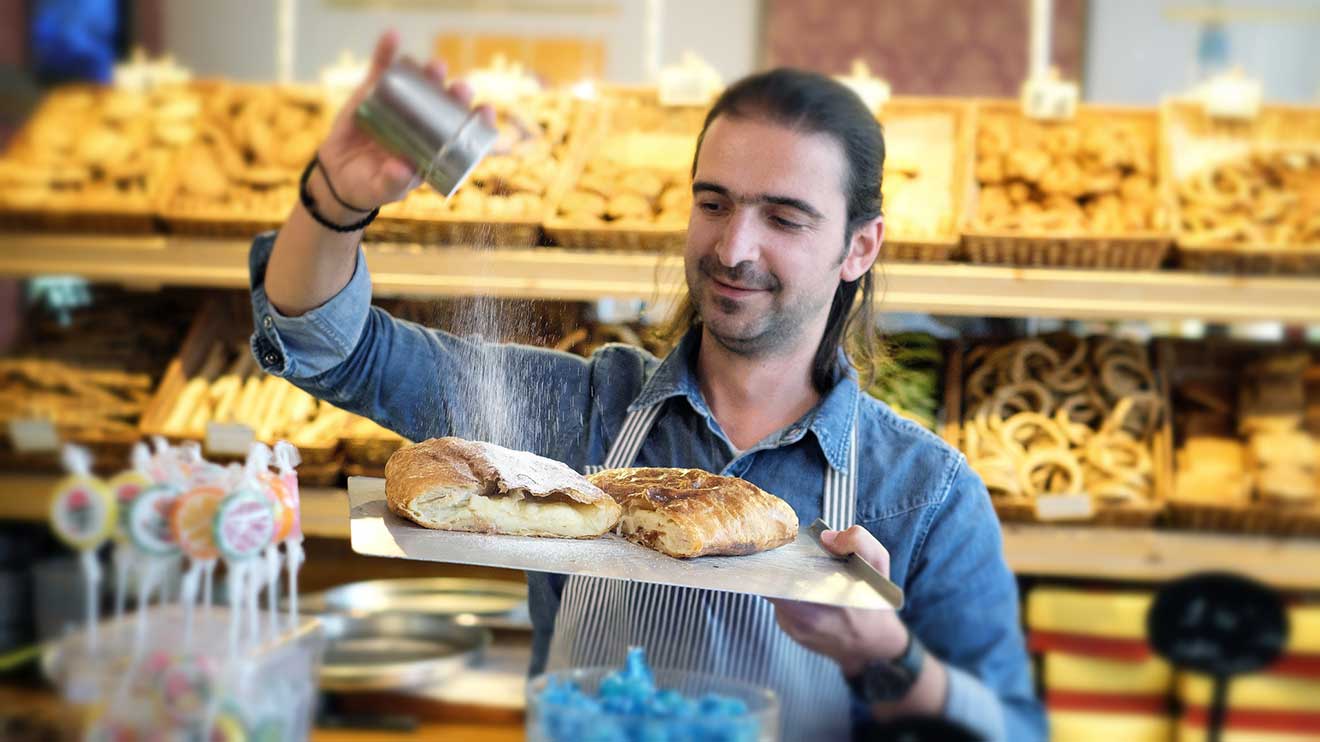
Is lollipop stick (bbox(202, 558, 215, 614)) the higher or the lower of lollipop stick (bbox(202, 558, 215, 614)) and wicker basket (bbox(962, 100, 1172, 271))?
the lower

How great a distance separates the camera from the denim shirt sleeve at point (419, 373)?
1.00 meters

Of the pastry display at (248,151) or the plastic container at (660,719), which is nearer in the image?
the plastic container at (660,719)

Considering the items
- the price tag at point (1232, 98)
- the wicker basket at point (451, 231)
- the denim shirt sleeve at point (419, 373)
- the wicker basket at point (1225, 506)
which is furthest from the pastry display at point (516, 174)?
the price tag at point (1232, 98)

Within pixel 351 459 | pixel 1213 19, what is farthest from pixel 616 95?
pixel 1213 19

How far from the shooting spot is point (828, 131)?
3.15ft

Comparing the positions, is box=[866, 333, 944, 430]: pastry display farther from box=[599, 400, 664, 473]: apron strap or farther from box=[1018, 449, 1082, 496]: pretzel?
box=[599, 400, 664, 473]: apron strap

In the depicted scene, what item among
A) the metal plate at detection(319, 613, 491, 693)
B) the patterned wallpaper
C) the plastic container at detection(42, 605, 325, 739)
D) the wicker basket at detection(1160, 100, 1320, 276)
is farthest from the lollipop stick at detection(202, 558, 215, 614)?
the patterned wallpaper

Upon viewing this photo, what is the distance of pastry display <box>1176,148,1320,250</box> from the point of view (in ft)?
6.12

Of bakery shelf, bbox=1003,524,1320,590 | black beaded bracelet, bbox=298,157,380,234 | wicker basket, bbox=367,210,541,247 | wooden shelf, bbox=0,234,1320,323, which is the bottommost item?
bakery shelf, bbox=1003,524,1320,590

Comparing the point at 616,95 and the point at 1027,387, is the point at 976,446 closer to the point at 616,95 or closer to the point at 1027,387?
the point at 1027,387

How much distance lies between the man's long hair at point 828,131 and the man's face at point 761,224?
0.01m

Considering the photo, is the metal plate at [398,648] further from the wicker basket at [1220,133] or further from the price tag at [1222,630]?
the wicker basket at [1220,133]

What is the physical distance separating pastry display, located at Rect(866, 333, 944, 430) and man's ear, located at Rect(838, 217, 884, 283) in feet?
0.68

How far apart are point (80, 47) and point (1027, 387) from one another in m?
1.09
